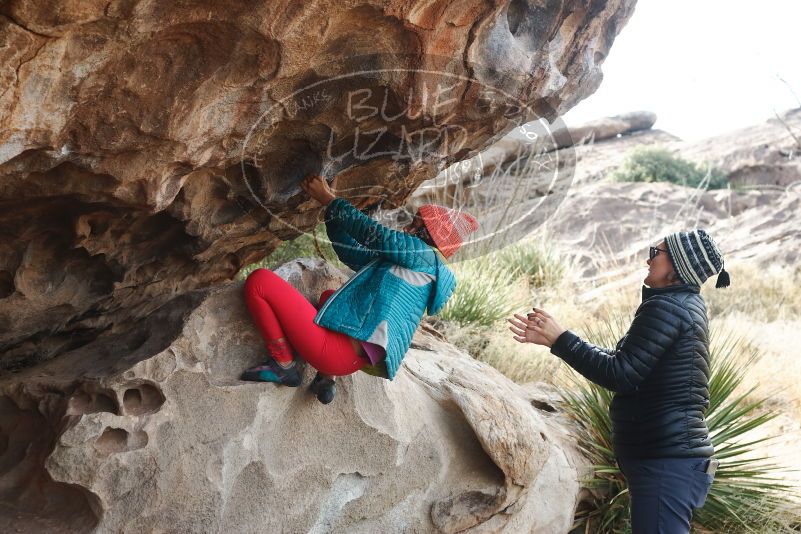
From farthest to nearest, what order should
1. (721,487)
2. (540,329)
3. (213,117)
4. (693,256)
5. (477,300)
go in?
(477,300) → (721,487) → (540,329) → (693,256) → (213,117)

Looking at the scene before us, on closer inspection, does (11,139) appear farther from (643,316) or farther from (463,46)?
(643,316)

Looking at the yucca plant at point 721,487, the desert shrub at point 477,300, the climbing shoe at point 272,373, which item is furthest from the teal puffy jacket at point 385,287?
the desert shrub at point 477,300

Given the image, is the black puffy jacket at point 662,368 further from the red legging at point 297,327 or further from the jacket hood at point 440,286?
the red legging at point 297,327

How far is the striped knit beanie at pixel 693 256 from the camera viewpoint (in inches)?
133

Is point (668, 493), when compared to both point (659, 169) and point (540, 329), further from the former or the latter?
point (659, 169)

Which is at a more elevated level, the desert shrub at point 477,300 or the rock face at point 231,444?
the rock face at point 231,444

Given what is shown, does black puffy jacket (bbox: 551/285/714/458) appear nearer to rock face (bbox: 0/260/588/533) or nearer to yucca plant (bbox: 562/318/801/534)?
rock face (bbox: 0/260/588/533)

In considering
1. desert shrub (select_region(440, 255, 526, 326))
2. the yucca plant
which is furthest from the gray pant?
desert shrub (select_region(440, 255, 526, 326))

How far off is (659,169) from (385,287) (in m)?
15.6

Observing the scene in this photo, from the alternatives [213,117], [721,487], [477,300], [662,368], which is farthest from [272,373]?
[477,300]

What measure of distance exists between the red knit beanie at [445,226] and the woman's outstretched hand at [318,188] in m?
0.46

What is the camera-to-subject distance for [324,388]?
11.7 feet

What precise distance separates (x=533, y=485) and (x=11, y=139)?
11.0 feet

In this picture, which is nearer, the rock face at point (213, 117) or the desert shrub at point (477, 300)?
the rock face at point (213, 117)
